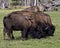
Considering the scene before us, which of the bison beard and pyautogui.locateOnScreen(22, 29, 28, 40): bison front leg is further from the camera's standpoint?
pyautogui.locateOnScreen(22, 29, 28, 40): bison front leg

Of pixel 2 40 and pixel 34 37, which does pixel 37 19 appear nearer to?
pixel 34 37

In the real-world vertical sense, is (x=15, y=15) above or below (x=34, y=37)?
above

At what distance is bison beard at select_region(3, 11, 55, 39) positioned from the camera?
36.2 ft

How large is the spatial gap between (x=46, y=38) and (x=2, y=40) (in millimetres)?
1738

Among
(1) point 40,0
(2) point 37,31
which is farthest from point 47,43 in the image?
(1) point 40,0

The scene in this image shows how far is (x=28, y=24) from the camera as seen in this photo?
11.3m

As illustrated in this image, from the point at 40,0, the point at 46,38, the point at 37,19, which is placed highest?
the point at 37,19

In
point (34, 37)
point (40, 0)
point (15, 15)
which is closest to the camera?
point (15, 15)

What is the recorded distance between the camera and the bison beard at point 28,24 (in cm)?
1103

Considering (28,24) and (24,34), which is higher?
(28,24)

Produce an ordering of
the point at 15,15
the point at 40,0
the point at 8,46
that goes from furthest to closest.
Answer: the point at 40,0 → the point at 15,15 → the point at 8,46

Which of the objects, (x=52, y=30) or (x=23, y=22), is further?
(x=52, y=30)

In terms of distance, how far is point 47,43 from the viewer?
10883 mm

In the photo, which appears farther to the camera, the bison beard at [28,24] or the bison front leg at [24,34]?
the bison front leg at [24,34]
